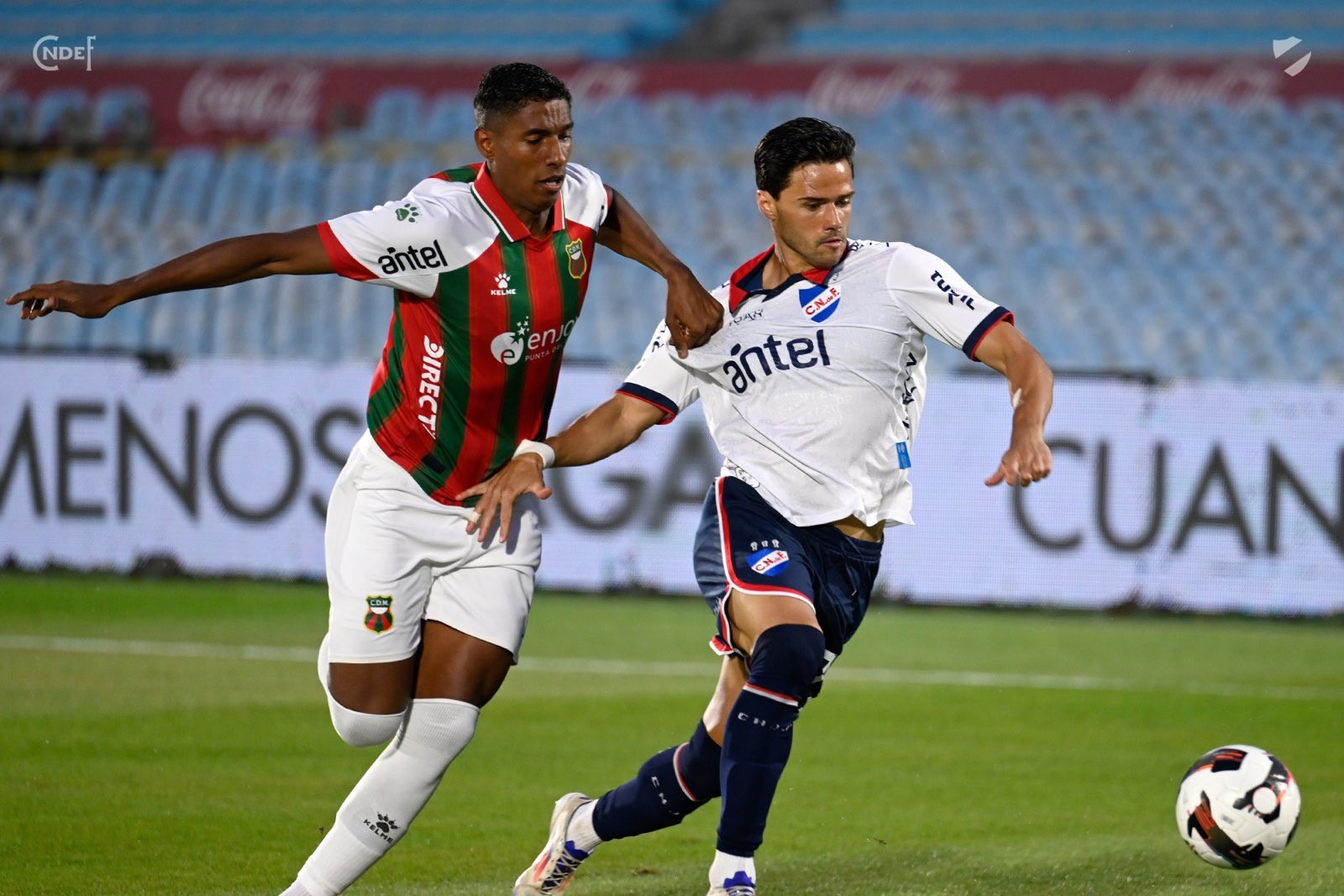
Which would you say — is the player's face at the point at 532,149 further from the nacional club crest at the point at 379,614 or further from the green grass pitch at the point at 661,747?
the green grass pitch at the point at 661,747

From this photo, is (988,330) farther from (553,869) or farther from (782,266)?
(553,869)

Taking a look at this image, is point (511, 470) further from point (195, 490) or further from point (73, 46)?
point (73, 46)

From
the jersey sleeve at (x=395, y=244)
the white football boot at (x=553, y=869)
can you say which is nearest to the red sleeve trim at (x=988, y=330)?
the jersey sleeve at (x=395, y=244)

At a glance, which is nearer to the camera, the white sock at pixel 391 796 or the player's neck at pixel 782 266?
the white sock at pixel 391 796

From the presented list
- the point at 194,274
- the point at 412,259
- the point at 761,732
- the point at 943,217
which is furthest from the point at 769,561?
the point at 943,217

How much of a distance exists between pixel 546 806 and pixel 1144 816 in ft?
6.74

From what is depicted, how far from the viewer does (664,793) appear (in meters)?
4.71

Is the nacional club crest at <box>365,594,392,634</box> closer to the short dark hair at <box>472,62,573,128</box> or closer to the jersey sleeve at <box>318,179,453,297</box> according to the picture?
the jersey sleeve at <box>318,179,453,297</box>

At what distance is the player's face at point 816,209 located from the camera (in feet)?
14.8

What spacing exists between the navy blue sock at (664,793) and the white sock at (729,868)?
1.42 feet

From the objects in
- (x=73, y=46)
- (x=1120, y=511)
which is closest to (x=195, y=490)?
(x=1120, y=511)

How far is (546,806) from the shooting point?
6172 millimetres

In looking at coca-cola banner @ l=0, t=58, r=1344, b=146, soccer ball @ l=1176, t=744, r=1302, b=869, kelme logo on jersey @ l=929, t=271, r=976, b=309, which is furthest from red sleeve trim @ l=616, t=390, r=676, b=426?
coca-cola banner @ l=0, t=58, r=1344, b=146

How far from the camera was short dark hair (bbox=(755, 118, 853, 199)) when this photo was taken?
177 inches
